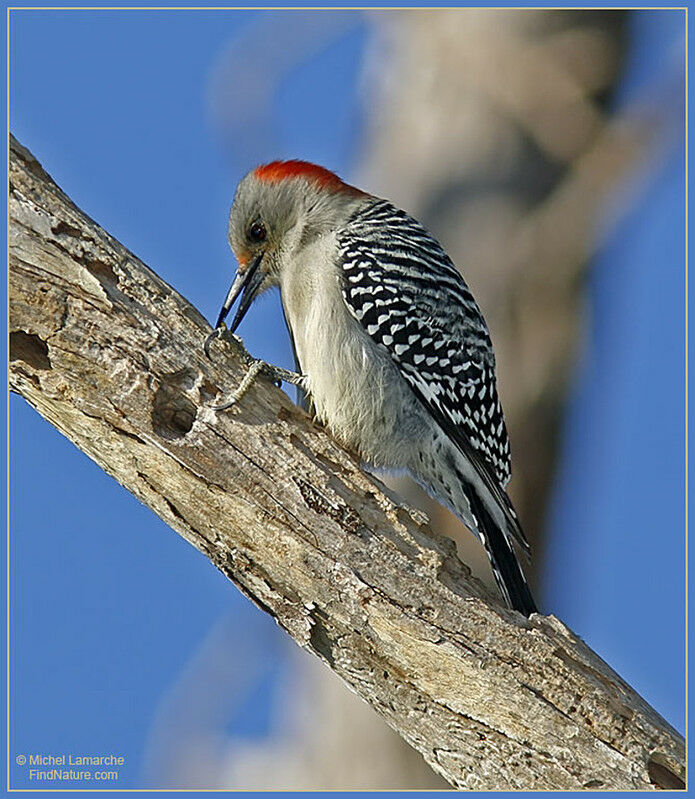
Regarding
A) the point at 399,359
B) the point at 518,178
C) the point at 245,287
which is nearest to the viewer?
the point at 399,359

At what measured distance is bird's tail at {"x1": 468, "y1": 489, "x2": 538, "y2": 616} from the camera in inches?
166

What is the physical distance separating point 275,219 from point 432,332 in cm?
105

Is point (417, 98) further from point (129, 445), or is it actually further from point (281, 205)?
point (129, 445)

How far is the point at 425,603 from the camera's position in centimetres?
366

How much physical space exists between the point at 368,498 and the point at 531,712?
95 cm

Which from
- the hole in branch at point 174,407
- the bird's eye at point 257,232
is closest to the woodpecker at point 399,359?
the bird's eye at point 257,232

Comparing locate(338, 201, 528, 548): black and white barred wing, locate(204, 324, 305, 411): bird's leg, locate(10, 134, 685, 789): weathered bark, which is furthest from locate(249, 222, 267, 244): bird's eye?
locate(10, 134, 685, 789): weathered bark

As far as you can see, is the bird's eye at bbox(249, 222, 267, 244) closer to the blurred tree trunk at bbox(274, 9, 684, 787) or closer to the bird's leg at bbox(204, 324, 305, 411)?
the bird's leg at bbox(204, 324, 305, 411)

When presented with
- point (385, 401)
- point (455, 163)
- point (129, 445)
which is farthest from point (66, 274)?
point (455, 163)

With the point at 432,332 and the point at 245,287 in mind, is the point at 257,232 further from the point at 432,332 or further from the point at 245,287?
the point at 432,332

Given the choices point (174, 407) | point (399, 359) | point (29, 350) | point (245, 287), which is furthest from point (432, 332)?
point (29, 350)

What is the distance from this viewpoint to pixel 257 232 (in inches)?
207

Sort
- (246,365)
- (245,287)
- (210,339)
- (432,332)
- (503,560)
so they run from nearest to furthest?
(210,339)
(246,365)
(503,560)
(432,332)
(245,287)

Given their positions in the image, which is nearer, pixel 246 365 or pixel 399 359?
pixel 246 365
